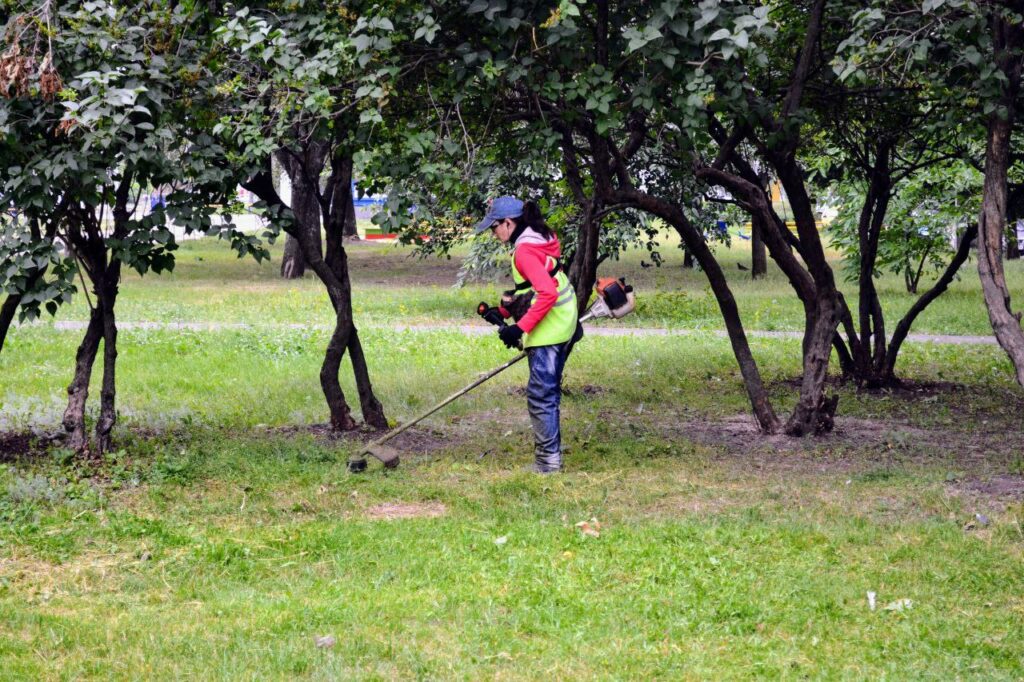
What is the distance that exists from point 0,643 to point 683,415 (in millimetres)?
6003

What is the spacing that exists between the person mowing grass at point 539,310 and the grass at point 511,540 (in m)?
0.36

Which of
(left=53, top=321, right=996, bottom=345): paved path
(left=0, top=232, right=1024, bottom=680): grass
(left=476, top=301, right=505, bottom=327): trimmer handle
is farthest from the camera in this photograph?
(left=53, top=321, right=996, bottom=345): paved path

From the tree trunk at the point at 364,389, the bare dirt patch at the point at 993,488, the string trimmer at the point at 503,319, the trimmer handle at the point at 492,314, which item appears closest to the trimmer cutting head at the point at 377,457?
the string trimmer at the point at 503,319

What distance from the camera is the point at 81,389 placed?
7832 mm

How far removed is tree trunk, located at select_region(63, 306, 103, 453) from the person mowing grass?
102 inches

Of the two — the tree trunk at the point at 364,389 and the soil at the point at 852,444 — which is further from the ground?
the tree trunk at the point at 364,389

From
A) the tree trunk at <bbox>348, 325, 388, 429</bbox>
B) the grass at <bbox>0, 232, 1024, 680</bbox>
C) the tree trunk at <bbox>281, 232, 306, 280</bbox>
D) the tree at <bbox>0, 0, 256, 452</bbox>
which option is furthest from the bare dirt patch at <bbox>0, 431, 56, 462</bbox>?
the tree trunk at <bbox>281, 232, 306, 280</bbox>

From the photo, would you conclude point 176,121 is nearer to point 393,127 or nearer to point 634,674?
point 393,127

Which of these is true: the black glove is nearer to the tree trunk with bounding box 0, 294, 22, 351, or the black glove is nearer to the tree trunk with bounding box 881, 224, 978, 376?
the tree trunk with bounding box 0, 294, 22, 351

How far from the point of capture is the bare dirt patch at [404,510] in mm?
6745

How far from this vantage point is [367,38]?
6.68 metres

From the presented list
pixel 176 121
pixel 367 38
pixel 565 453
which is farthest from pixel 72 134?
pixel 565 453

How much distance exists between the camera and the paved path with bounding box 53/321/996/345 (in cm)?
1476

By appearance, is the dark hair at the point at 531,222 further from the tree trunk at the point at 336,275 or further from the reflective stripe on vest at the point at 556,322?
the tree trunk at the point at 336,275
